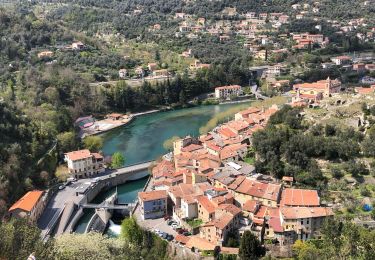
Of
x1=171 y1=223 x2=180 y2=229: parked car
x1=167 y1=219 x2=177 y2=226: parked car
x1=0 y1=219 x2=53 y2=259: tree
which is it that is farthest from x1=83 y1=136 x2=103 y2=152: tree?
x1=0 y1=219 x2=53 y2=259: tree

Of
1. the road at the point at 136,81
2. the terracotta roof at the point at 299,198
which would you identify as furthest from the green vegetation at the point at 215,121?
the terracotta roof at the point at 299,198

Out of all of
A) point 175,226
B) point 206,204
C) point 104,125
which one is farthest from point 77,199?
point 104,125

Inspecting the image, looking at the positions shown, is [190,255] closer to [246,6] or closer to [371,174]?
[371,174]

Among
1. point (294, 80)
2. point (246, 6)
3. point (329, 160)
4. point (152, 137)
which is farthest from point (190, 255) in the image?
point (246, 6)

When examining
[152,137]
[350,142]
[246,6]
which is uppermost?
[246,6]

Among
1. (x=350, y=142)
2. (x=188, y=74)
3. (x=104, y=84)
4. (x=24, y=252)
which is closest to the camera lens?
(x=24, y=252)

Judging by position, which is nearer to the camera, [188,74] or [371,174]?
[371,174]
